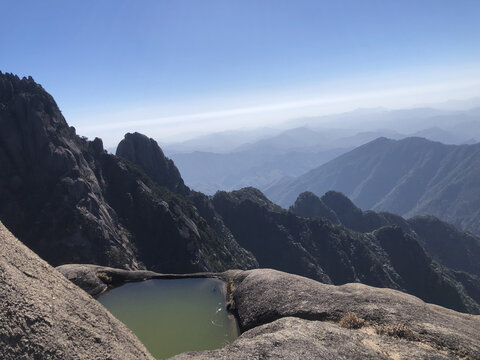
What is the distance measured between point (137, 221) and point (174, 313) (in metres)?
91.2

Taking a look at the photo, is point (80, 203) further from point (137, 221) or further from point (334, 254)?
point (334, 254)

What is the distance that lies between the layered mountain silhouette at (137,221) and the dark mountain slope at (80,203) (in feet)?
0.99

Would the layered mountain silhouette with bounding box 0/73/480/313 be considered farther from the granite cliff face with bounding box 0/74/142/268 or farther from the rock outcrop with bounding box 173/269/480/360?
the rock outcrop with bounding box 173/269/480/360

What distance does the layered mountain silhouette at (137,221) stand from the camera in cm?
9075

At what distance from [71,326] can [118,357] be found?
2.25 m

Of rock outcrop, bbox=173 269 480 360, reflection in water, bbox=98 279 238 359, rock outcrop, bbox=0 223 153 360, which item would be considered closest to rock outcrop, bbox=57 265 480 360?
rock outcrop, bbox=173 269 480 360

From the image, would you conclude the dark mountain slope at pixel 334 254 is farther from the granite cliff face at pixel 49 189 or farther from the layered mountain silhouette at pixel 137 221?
the granite cliff face at pixel 49 189

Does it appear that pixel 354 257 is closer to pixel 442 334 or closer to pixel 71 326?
pixel 442 334

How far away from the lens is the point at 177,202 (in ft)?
419

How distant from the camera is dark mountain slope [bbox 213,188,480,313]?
15550cm

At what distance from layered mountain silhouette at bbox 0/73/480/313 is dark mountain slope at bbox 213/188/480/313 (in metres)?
0.55

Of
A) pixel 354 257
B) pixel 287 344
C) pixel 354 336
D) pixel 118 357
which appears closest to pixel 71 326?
pixel 118 357

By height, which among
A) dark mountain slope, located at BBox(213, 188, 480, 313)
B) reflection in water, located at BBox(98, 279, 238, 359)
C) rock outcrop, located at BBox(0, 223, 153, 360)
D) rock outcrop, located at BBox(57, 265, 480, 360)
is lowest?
dark mountain slope, located at BBox(213, 188, 480, 313)

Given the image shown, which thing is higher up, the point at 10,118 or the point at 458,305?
the point at 10,118
